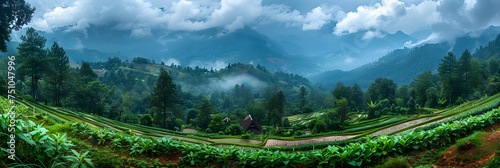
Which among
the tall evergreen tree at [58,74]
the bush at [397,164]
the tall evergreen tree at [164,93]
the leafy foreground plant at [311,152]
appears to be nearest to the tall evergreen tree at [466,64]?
the leafy foreground plant at [311,152]

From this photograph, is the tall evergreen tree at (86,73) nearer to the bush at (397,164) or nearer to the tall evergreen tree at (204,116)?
the tall evergreen tree at (204,116)

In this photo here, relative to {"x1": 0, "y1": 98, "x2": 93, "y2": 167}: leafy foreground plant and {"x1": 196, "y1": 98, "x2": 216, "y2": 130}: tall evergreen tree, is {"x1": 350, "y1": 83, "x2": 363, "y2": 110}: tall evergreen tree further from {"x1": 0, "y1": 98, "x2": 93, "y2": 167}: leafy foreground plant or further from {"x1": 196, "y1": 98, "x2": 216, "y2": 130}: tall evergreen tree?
{"x1": 0, "y1": 98, "x2": 93, "y2": 167}: leafy foreground plant

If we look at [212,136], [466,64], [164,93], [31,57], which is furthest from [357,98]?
[31,57]

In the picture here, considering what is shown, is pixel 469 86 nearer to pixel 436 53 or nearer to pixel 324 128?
pixel 324 128

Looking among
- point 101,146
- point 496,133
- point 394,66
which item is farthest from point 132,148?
point 394,66

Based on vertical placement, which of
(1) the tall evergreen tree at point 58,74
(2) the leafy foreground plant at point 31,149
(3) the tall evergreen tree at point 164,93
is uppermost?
(1) the tall evergreen tree at point 58,74

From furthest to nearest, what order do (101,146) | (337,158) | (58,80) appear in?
1. (58,80)
2. (101,146)
3. (337,158)

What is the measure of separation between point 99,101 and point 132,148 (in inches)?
1631

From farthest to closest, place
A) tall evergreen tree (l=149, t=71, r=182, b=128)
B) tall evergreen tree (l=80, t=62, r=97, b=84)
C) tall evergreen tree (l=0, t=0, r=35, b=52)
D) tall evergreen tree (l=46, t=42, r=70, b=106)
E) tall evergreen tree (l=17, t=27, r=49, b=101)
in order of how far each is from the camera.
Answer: tall evergreen tree (l=80, t=62, r=97, b=84) < tall evergreen tree (l=46, t=42, r=70, b=106) < tall evergreen tree (l=149, t=71, r=182, b=128) < tall evergreen tree (l=17, t=27, r=49, b=101) < tall evergreen tree (l=0, t=0, r=35, b=52)

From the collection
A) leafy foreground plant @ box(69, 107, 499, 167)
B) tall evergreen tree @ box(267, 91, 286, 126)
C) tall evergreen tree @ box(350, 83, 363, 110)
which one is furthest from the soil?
tall evergreen tree @ box(350, 83, 363, 110)

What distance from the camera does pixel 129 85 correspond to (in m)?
89.4

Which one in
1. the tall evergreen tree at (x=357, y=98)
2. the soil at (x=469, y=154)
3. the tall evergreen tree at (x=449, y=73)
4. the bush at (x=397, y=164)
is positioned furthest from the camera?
the tall evergreen tree at (x=357, y=98)

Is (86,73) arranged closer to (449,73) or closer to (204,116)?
(204,116)

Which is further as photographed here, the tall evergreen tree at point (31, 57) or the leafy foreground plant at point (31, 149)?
the tall evergreen tree at point (31, 57)
